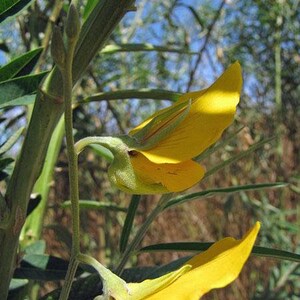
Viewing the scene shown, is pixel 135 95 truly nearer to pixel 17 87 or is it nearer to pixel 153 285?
pixel 17 87

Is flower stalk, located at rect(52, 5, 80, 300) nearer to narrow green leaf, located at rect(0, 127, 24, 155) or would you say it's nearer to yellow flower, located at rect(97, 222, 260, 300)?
yellow flower, located at rect(97, 222, 260, 300)

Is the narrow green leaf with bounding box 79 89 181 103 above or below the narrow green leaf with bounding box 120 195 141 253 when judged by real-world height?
above

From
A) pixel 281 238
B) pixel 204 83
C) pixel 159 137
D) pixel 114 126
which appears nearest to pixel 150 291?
pixel 159 137

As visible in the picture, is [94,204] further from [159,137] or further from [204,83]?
[204,83]

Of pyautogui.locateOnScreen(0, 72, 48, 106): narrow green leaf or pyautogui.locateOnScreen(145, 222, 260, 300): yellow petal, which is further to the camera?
pyautogui.locateOnScreen(0, 72, 48, 106): narrow green leaf

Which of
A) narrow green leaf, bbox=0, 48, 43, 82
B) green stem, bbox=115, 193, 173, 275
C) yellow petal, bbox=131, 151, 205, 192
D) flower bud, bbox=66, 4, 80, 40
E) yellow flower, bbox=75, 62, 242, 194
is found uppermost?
flower bud, bbox=66, 4, 80, 40

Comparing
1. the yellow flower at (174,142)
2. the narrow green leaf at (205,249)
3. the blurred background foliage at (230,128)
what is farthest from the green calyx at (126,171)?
Result: the blurred background foliage at (230,128)

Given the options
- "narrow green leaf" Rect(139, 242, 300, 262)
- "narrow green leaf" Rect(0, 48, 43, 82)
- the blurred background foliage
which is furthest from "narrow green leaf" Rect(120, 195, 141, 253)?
the blurred background foliage
